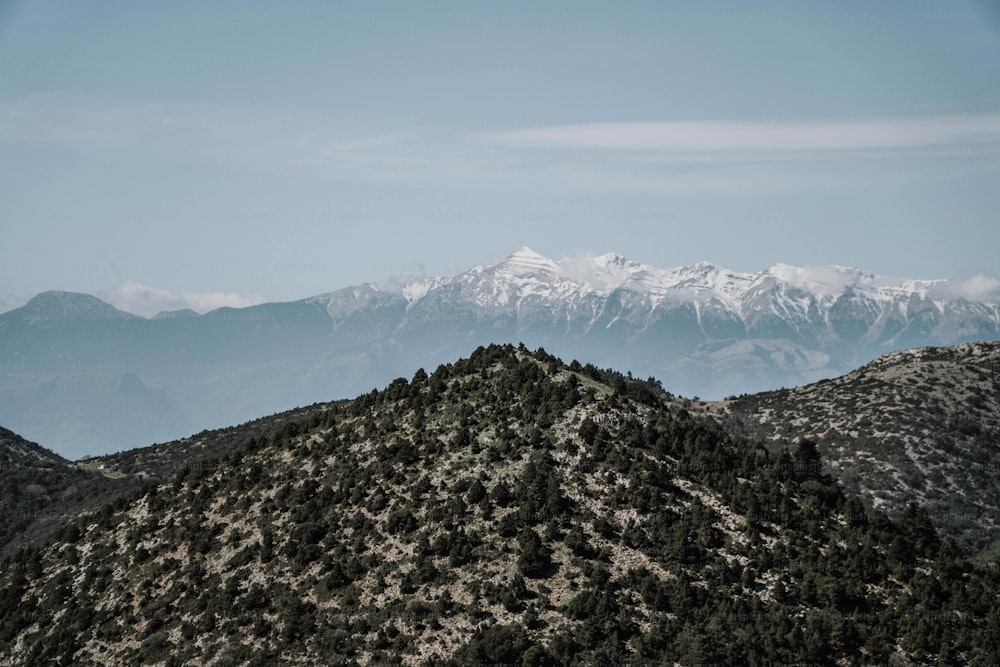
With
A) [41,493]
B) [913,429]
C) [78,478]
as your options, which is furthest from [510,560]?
[78,478]

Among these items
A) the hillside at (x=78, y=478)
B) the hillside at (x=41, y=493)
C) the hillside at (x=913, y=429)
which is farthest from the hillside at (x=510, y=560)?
the hillside at (x=41, y=493)

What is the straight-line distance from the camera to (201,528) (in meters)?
75.6

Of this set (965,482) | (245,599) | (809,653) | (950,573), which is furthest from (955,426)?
(245,599)

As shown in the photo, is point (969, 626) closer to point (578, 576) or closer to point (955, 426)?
point (578, 576)

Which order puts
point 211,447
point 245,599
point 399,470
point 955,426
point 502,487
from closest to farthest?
1. point 245,599
2. point 502,487
3. point 399,470
4. point 955,426
5. point 211,447

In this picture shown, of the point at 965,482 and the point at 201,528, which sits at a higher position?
the point at 201,528

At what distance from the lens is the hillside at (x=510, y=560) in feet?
177

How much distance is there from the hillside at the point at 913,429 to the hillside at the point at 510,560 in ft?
174

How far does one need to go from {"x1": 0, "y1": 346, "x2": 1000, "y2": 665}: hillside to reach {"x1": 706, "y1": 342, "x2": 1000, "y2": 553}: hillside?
174ft

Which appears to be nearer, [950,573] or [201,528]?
[950,573]

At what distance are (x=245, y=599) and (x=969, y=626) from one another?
5273 cm

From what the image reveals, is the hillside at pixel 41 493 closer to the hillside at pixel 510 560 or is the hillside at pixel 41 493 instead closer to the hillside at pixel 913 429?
the hillside at pixel 510 560

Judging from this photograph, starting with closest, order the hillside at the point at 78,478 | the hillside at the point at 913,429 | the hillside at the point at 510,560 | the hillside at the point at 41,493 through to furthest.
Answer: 1. the hillside at the point at 510,560
2. the hillside at the point at 913,429
3. the hillside at the point at 78,478
4. the hillside at the point at 41,493

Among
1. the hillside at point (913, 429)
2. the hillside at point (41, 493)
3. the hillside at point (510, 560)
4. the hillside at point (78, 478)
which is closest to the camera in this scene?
the hillside at point (510, 560)
